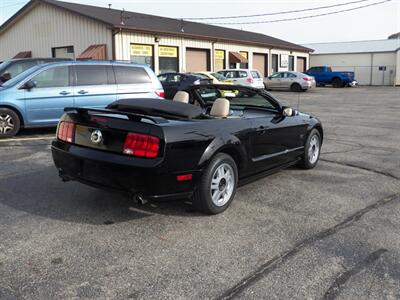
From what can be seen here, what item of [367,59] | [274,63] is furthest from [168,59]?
[367,59]

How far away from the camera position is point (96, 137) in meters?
4.42

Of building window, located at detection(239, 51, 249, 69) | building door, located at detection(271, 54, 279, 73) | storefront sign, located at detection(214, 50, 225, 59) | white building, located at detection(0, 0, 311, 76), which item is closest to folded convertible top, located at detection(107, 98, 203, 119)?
white building, located at detection(0, 0, 311, 76)

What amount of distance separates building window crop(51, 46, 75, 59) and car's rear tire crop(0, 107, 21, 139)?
1645 cm

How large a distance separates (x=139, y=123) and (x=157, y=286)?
5.35 feet

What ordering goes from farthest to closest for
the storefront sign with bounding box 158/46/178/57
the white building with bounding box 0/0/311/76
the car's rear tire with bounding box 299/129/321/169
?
the storefront sign with bounding box 158/46/178/57, the white building with bounding box 0/0/311/76, the car's rear tire with bounding box 299/129/321/169

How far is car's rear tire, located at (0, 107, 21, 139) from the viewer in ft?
29.8

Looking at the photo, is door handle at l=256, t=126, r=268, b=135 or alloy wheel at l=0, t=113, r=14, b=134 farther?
alloy wheel at l=0, t=113, r=14, b=134

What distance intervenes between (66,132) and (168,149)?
54.0 inches

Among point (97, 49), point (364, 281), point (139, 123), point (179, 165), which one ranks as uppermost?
point (97, 49)

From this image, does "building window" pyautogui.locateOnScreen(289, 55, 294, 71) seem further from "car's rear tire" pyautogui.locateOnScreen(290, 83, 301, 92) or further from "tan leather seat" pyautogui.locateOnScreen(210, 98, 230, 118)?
"tan leather seat" pyautogui.locateOnScreen(210, 98, 230, 118)

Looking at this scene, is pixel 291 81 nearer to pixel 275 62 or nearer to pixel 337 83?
pixel 275 62

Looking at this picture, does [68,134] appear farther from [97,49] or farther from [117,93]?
[97,49]

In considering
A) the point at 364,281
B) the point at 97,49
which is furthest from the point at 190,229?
the point at 97,49

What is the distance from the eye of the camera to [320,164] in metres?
7.21
